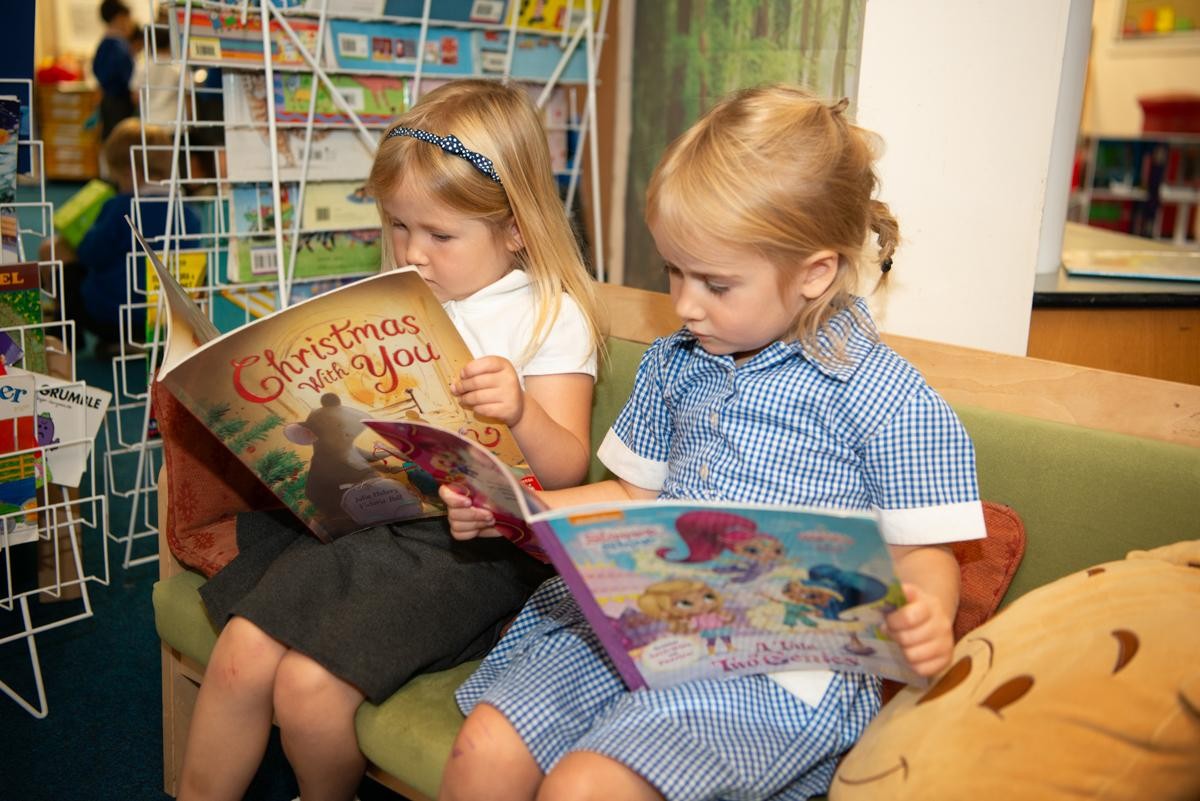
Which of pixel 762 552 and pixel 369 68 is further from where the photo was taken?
pixel 369 68

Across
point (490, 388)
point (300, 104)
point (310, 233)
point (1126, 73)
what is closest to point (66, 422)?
point (310, 233)

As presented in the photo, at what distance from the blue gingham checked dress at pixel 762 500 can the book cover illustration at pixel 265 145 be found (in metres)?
1.09

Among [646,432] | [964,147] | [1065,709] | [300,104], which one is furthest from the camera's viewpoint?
[300,104]

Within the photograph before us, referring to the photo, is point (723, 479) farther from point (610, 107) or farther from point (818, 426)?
point (610, 107)

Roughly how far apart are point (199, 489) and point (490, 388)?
1.73 feet

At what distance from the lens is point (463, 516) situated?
1.16 meters

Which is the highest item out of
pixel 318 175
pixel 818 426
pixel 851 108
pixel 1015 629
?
pixel 851 108

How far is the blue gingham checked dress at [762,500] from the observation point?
3.15ft

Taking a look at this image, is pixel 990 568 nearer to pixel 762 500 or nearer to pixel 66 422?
pixel 762 500

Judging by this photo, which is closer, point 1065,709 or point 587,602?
point 1065,709

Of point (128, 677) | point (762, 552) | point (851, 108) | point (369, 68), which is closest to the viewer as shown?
point (762, 552)

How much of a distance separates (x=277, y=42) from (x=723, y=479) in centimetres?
129

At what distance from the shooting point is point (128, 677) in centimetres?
188

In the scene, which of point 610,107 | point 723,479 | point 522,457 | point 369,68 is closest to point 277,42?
point 369,68
